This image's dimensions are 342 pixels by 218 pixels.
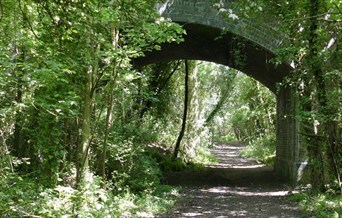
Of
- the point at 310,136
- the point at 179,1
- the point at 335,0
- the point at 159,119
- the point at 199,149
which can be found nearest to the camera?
the point at 335,0

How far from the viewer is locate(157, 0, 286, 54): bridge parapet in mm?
10766

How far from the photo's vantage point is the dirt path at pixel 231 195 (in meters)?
8.40

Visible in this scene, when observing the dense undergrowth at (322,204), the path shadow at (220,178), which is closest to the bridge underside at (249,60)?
the path shadow at (220,178)

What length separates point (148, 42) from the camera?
21.5ft

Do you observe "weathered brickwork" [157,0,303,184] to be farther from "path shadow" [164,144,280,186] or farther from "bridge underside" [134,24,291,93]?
"path shadow" [164,144,280,186]

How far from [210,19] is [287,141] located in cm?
483

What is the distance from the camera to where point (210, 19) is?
1085 cm

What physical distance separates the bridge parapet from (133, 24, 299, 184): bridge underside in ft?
0.66

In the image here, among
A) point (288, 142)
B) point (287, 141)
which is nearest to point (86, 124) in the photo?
point (288, 142)

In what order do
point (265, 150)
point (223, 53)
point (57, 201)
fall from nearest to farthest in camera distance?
point (57, 201), point (223, 53), point (265, 150)

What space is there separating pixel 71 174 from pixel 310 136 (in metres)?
5.13

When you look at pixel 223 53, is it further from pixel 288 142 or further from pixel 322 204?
pixel 322 204

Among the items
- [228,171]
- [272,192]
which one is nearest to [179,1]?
[272,192]

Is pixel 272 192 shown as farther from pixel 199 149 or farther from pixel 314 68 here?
pixel 199 149
